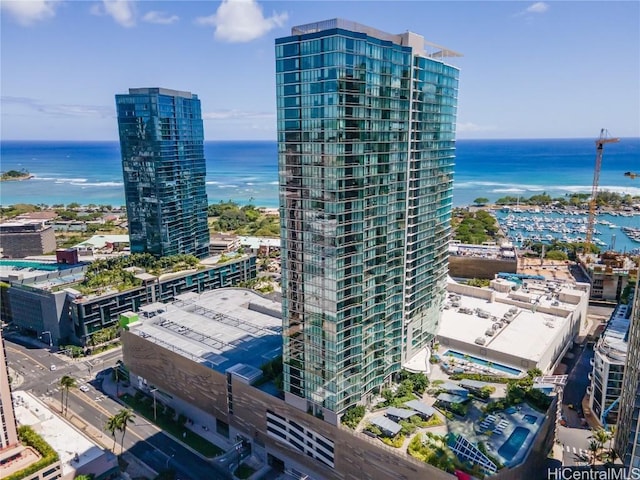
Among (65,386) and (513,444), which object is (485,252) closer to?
(513,444)

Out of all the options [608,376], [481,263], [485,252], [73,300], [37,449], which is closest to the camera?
[37,449]

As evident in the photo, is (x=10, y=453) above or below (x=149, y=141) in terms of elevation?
below

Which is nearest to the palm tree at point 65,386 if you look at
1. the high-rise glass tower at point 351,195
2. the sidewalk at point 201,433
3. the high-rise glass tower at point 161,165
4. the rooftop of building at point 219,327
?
the sidewalk at point 201,433

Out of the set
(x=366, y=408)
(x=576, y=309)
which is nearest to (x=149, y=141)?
(x=366, y=408)

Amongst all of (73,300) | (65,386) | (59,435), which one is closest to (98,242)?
(73,300)

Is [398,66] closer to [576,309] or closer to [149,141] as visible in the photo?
[576,309]

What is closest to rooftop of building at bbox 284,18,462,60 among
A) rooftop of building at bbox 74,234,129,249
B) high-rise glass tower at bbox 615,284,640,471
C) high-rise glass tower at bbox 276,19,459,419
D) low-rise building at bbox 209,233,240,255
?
high-rise glass tower at bbox 276,19,459,419

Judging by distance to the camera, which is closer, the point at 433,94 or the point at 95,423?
the point at 433,94

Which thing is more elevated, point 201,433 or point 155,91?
point 155,91
